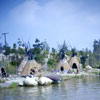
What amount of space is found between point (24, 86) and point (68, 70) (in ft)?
50.8

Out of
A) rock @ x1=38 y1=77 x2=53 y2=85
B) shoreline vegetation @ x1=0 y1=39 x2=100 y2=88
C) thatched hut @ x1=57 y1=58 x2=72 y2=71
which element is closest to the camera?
rock @ x1=38 y1=77 x2=53 y2=85

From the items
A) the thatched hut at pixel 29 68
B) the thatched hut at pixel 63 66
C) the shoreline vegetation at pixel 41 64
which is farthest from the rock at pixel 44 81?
the thatched hut at pixel 63 66

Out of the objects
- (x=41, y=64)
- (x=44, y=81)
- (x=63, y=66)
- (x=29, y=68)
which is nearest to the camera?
(x=44, y=81)

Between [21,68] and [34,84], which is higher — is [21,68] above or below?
above

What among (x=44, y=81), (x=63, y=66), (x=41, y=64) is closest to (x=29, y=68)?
(x=63, y=66)

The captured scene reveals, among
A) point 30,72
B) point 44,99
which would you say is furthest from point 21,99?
point 30,72

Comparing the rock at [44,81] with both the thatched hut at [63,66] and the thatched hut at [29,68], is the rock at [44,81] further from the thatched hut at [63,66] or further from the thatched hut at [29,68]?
the thatched hut at [63,66]

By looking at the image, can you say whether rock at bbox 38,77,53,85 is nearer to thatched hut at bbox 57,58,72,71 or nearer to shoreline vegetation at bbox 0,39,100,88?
shoreline vegetation at bbox 0,39,100,88

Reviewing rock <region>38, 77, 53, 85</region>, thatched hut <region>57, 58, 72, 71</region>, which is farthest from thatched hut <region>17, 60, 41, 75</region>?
rock <region>38, 77, 53, 85</region>

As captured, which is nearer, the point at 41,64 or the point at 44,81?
the point at 44,81

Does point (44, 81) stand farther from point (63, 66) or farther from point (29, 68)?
point (63, 66)

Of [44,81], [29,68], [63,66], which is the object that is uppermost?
[63,66]

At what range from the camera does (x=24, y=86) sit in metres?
19.6

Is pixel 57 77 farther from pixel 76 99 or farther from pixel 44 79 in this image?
pixel 76 99
